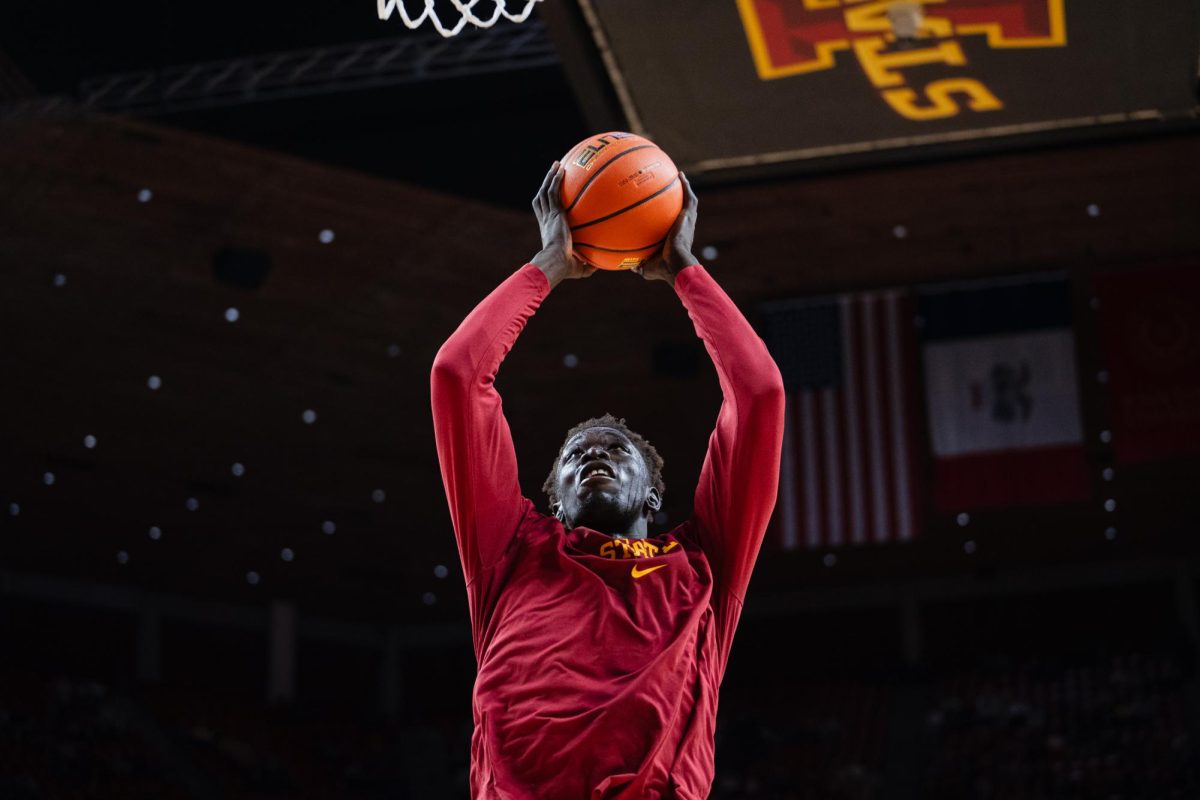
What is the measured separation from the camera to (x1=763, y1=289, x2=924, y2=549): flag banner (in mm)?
12398

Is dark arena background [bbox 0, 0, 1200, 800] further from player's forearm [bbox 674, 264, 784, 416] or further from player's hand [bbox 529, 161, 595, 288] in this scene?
player's forearm [bbox 674, 264, 784, 416]

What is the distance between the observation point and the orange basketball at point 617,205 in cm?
339

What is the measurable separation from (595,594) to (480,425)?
42 centimetres

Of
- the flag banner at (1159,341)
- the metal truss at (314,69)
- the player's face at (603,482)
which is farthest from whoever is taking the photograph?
the flag banner at (1159,341)

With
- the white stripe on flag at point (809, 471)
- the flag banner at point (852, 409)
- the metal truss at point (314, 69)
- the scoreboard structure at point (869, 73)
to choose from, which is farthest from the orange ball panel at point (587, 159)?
the white stripe on flag at point (809, 471)

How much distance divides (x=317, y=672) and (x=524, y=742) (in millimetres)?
19427

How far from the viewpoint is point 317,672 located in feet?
70.8

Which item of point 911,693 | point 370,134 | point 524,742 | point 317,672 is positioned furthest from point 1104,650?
point 524,742

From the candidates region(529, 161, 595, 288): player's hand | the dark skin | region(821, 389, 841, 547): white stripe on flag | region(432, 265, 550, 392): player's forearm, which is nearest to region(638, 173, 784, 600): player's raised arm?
the dark skin

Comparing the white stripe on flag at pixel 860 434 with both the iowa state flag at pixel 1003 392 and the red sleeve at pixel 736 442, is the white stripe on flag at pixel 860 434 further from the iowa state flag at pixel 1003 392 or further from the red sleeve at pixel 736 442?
the red sleeve at pixel 736 442

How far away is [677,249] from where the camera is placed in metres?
3.42

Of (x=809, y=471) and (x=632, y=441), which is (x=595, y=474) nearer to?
(x=632, y=441)

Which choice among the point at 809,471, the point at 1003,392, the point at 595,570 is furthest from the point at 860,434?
the point at 595,570

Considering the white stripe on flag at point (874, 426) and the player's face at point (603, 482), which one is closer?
the player's face at point (603, 482)
